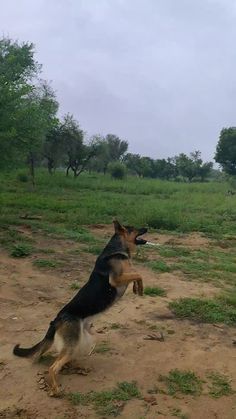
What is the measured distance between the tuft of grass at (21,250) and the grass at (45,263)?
0.54 meters

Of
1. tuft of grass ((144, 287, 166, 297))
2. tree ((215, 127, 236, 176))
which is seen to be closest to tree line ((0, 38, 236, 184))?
tree ((215, 127, 236, 176))

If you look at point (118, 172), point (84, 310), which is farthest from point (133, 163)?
point (84, 310)

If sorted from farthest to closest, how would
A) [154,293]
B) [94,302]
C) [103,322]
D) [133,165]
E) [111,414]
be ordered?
[133,165], [154,293], [103,322], [94,302], [111,414]

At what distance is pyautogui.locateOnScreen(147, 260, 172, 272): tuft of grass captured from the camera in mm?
8766

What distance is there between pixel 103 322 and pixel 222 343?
1.53 m

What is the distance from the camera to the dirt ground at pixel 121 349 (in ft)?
13.0

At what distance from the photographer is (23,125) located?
1218cm

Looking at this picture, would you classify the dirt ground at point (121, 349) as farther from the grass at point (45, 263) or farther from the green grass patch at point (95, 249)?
the green grass patch at point (95, 249)

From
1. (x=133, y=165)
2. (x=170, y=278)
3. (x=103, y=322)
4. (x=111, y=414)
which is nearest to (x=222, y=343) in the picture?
(x=103, y=322)

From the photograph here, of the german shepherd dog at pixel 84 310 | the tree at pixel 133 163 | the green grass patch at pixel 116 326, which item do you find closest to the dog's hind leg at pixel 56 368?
the german shepherd dog at pixel 84 310

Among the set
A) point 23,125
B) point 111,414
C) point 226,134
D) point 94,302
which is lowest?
point 111,414

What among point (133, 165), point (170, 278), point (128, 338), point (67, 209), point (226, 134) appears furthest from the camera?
point (133, 165)

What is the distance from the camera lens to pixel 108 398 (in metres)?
4.05

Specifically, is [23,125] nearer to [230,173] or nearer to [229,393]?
[229,393]
